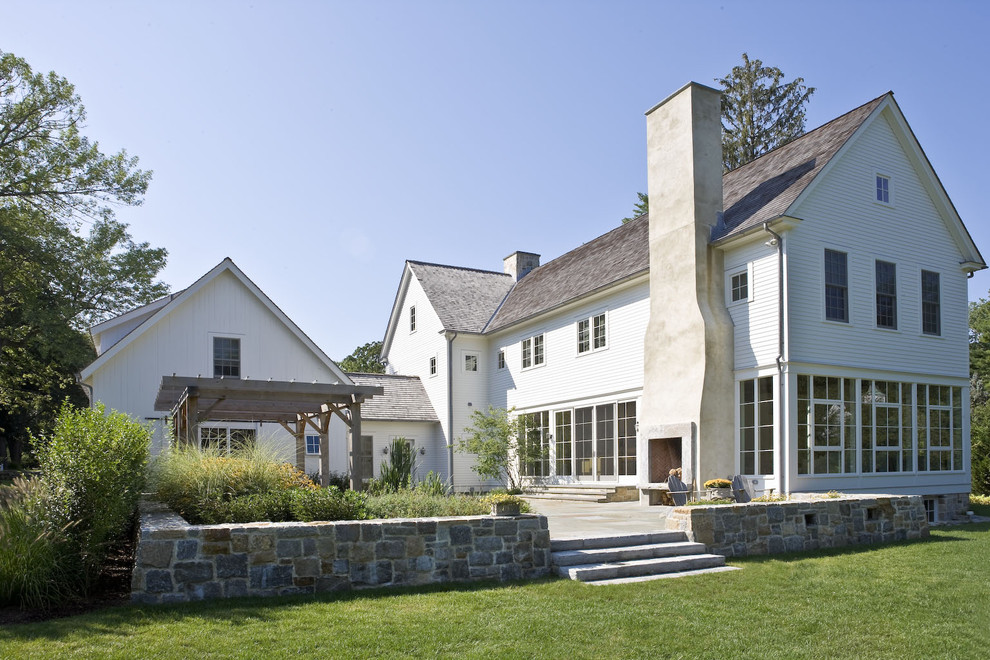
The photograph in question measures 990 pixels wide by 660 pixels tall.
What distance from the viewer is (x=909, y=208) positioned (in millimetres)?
17094

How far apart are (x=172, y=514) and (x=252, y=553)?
1.59m

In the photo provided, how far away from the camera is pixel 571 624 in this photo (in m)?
6.60

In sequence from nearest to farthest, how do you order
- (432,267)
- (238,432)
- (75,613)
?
(75,613) < (238,432) < (432,267)

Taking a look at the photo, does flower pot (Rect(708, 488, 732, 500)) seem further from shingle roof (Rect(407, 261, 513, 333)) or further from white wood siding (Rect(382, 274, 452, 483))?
shingle roof (Rect(407, 261, 513, 333))

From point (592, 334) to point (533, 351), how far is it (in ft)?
10.5

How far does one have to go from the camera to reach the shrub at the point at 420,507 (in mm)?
9078

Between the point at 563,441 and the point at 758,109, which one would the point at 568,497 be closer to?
the point at 563,441

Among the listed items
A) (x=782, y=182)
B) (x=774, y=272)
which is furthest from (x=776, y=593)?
(x=782, y=182)

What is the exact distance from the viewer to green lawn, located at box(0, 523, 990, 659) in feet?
19.2

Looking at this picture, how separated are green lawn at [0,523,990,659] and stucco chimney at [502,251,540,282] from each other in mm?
21260

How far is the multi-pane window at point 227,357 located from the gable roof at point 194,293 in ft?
4.35

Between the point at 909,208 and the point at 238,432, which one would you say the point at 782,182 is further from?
the point at 238,432

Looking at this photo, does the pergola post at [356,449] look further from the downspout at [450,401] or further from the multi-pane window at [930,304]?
the multi-pane window at [930,304]

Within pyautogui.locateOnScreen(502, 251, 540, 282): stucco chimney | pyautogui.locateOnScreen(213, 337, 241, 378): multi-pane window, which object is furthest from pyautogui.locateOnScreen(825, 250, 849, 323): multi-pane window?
pyautogui.locateOnScreen(213, 337, 241, 378): multi-pane window
